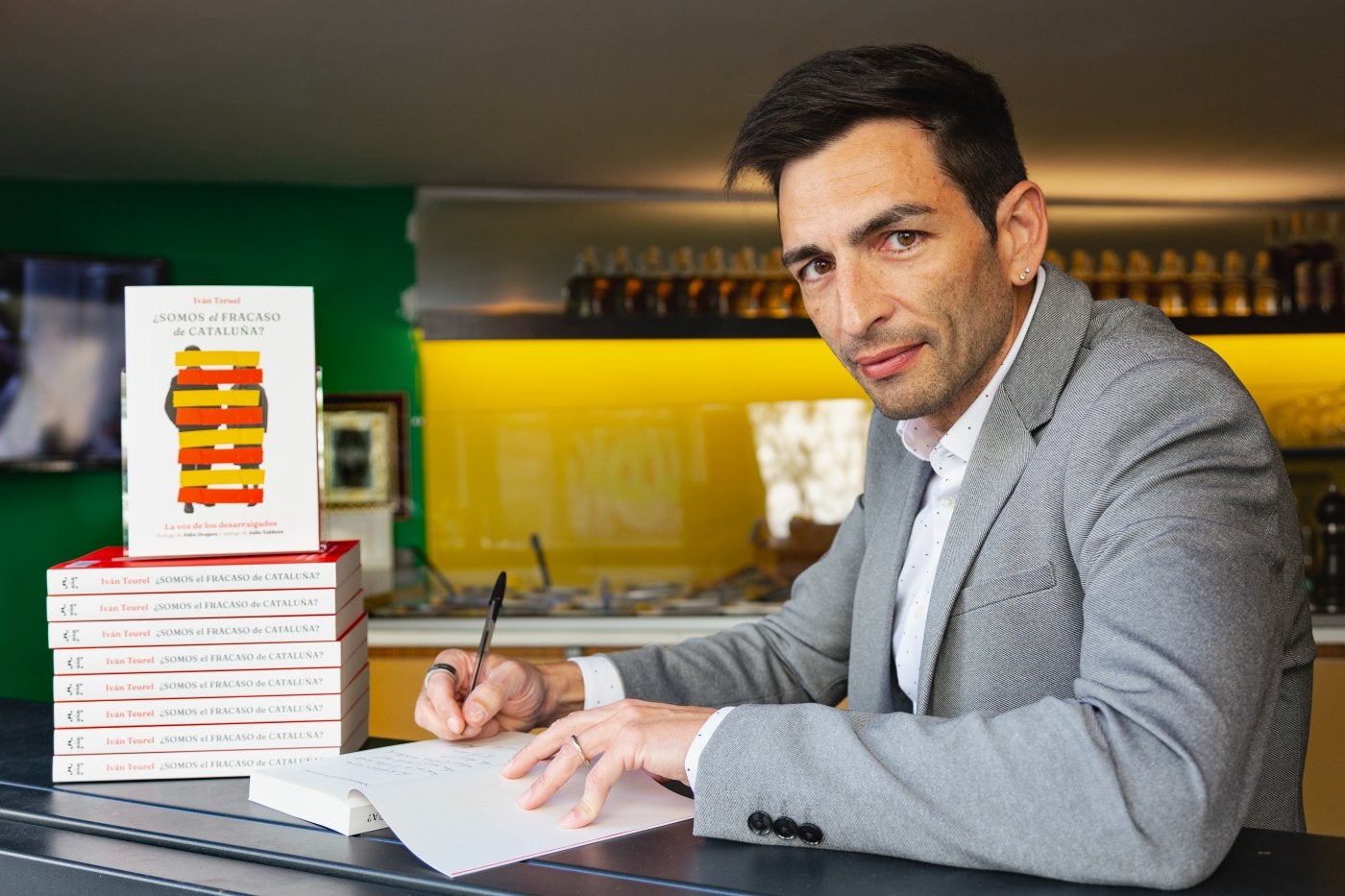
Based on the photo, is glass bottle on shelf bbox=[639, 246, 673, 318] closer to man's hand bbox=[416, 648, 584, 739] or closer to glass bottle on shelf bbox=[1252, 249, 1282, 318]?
glass bottle on shelf bbox=[1252, 249, 1282, 318]

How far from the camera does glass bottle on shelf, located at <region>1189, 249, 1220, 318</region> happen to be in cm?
452

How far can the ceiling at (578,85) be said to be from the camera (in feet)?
9.39

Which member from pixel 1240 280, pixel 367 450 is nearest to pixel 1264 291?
pixel 1240 280

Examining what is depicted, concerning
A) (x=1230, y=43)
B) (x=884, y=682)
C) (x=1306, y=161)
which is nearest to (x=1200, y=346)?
(x=884, y=682)

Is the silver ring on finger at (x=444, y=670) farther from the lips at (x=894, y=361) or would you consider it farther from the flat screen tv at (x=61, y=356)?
the flat screen tv at (x=61, y=356)

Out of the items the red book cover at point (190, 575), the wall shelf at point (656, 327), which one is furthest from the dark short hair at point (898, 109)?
the wall shelf at point (656, 327)

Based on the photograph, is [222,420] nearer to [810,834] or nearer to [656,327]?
[810,834]

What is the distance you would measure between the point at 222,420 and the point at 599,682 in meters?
0.52

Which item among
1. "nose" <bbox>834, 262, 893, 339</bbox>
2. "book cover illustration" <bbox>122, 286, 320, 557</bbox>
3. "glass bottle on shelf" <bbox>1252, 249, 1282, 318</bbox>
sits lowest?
"book cover illustration" <bbox>122, 286, 320, 557</bbox>

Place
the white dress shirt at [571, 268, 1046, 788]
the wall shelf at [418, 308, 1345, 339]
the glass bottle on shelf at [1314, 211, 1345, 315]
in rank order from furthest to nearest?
the glass bottle on shelf at [1314, 211, 1345, 315], the wall shelf at [418, 308, 1345, 339], the white dress shirt at [571, 268, 1046, 788]

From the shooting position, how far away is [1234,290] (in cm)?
455

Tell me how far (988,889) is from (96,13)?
2830 mm

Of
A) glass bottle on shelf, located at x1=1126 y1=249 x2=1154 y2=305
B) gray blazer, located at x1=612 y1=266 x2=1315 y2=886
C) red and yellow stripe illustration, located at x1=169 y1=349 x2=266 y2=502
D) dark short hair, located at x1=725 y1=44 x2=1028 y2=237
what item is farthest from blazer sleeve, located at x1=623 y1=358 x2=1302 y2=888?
glass bottle on shelf, located at x1=1126 y1=249 x2=1154 y2=305

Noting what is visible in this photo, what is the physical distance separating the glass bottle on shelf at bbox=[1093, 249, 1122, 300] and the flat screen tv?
3.43 metres
